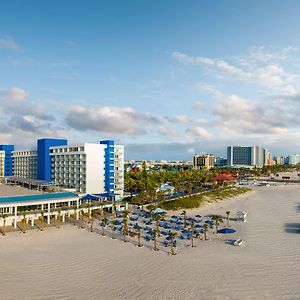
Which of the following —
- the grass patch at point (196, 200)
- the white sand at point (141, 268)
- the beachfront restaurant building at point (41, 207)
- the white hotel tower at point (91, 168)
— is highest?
the white hotel tower at point (91, 168)

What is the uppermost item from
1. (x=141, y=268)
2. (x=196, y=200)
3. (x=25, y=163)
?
(x=25, y=163)

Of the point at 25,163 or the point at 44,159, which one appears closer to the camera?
the point at 44,159

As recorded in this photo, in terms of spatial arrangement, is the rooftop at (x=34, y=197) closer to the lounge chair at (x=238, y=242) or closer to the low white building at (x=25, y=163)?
the lounge chair at (x=238, y=242)

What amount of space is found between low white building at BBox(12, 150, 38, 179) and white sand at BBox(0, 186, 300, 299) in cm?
5819

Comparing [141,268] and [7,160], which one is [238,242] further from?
[7,160]

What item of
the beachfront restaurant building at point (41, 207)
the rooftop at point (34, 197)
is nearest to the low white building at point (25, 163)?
the beachfront restaurant building at point (41, 207)

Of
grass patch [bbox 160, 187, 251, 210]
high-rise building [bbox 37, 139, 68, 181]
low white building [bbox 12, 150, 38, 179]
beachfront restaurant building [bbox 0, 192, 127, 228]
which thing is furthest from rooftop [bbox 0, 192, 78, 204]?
low white building [bbox 12, 150, 38, 179]

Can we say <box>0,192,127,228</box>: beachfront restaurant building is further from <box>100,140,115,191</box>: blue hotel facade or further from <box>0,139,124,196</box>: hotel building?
<box>100,140,115,191</box>: blue hotel facade

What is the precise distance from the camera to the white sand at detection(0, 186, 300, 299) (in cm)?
3297

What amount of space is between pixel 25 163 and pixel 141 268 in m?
87.7

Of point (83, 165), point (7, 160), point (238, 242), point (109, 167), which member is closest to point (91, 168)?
point (83, 165)

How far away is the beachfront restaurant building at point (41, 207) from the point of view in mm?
61125

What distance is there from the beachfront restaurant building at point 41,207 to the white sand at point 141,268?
666 cm

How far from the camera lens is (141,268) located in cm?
3969
